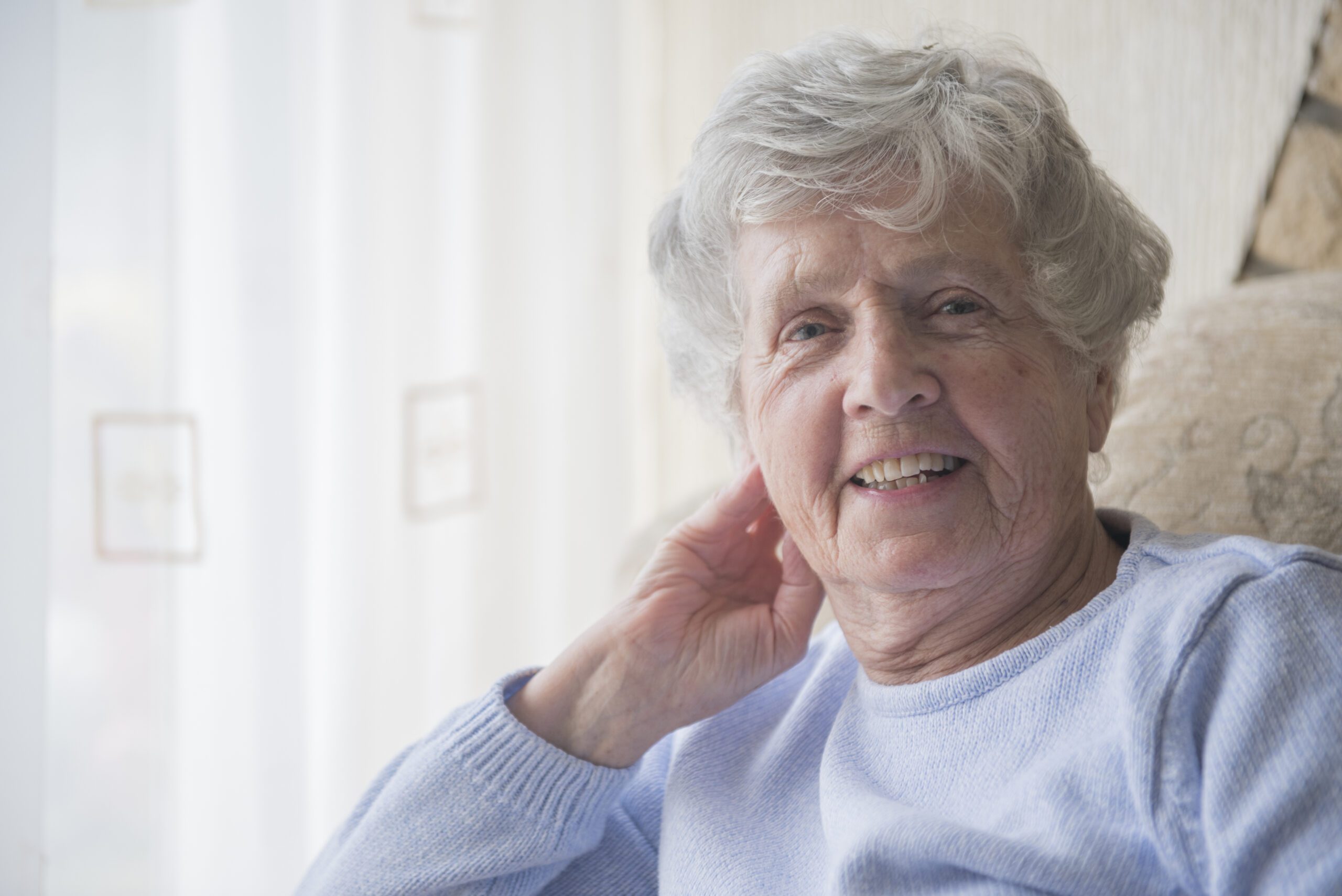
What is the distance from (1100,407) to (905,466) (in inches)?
10.2

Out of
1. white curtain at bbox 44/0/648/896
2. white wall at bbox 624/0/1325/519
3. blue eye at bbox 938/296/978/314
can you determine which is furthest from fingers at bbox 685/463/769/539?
white curtain at bbox 44/0/648/896

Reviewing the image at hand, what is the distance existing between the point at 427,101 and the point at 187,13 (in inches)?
18.9

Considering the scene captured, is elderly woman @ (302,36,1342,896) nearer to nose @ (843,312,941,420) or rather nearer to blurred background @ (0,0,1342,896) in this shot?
nose @ (843,312,941,420)

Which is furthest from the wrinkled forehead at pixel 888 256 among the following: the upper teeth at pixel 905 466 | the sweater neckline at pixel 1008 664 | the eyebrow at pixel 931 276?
the sweater neckline at pixel 1008 664

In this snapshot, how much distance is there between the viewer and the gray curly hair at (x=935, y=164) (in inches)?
38.4

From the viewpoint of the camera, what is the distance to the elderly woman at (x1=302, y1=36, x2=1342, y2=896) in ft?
2.57

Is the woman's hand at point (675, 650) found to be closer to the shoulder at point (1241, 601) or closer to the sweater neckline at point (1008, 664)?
the sweater neckline at point (1008, 664)

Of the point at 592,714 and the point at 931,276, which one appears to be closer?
the point at 931,276

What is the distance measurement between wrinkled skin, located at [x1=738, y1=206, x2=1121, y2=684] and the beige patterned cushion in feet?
0.56

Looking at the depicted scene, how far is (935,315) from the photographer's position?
39.1 inches

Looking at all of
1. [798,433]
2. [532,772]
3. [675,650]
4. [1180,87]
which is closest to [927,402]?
[798,433]

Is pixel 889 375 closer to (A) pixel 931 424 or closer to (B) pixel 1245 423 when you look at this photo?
(A) pixel 931 424

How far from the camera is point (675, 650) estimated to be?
4.00 feet

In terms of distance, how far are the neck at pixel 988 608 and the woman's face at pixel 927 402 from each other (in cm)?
1
